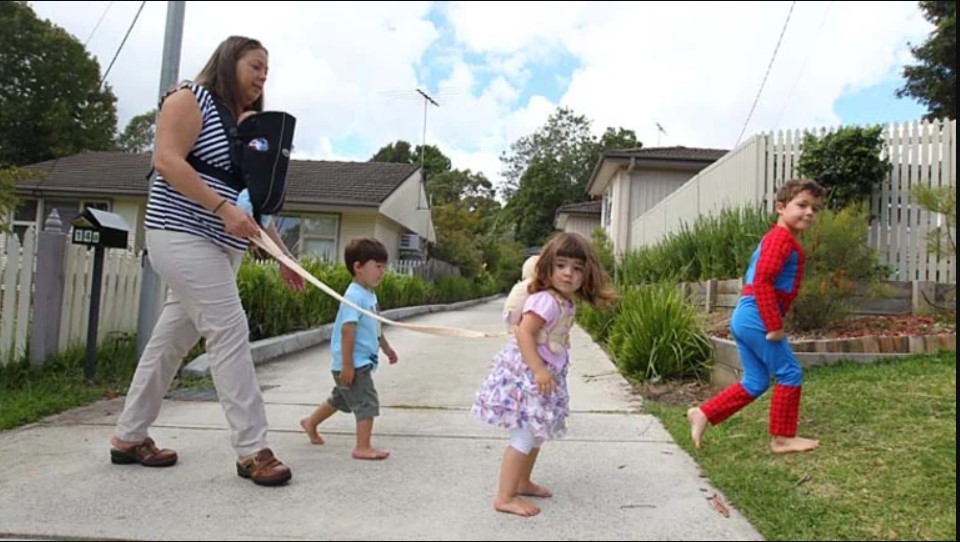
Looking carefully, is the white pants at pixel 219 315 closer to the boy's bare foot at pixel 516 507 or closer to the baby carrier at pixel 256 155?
the baby carrier at pixel 256 155

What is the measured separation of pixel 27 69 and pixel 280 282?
32.5 m

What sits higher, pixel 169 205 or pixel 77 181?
pixel 77 181

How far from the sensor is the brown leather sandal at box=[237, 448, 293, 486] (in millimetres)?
2928

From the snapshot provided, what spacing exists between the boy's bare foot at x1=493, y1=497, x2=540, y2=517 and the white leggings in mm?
185

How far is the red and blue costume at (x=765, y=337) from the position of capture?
3342 mm

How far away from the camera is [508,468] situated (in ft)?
8.89

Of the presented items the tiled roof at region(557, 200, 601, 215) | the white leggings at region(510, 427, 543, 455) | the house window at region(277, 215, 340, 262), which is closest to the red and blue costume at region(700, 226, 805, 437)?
the white leggings at region(510, 427, 543, 455)

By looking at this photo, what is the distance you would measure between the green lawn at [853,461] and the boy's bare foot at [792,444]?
4 centimetres

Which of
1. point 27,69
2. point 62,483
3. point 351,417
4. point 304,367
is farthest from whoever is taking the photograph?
point 27,69

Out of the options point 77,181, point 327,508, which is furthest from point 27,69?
point 327,508

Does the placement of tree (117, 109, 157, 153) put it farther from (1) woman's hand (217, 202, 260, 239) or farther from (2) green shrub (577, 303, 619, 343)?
(1) woman's hand (217, 202, 260, 239)

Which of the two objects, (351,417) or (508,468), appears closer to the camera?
(508,468)

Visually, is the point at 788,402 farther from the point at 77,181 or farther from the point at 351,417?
the point at 77,181

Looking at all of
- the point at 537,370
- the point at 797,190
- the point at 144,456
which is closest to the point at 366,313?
the point at 537,370
